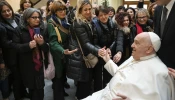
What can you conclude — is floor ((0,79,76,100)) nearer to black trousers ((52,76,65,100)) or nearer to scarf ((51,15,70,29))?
black trousers ((52,76,65,100))

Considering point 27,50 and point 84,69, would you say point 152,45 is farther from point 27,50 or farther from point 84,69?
point 27,50

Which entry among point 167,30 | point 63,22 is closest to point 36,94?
point 63,22

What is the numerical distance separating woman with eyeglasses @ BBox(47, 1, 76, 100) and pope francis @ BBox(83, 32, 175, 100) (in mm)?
890

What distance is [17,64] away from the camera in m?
2.91

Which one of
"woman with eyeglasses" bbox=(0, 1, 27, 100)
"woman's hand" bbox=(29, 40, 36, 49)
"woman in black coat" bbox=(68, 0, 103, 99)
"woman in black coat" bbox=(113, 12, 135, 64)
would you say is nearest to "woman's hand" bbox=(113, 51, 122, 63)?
"woman in black coat" bbox=(113, 12, 135, 64)

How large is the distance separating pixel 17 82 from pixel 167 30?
2306mm

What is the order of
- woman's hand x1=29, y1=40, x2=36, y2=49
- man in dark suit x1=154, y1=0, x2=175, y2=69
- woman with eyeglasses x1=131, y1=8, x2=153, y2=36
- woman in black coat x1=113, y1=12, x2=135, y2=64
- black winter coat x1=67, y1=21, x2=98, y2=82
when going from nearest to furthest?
man in dark suit x1=154, y1=0, x2=175, y2=69, woman's hand x1=29, y1=40, x2=36, y2=49, black winter coat x1=67, y1=21, x2=98, y2=82, woman in black coat x1=113, y1=12, x2=135, y2=64, woman with eyeglasses x1=131, y1=8, x2=153, y2=36

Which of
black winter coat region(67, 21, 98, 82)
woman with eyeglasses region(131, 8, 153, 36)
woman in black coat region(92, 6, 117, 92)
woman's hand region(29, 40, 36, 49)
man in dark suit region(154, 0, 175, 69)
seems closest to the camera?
man in dark suit region(154, 0, 175, 69)

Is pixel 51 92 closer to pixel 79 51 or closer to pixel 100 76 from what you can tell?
pixel 100 76

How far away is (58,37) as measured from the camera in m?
2.70

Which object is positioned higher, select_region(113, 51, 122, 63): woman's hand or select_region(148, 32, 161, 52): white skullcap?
select_region(148, 32, 161, 52): white skullcap

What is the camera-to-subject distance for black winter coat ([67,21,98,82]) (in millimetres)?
2646

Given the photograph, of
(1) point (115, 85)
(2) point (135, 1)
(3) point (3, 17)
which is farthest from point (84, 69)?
(2) point (135, 1)

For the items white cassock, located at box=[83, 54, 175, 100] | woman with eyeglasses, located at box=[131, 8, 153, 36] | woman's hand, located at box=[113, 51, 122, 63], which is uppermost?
woman with eyeglasses, located at box=[131, 8, 153, 36]
